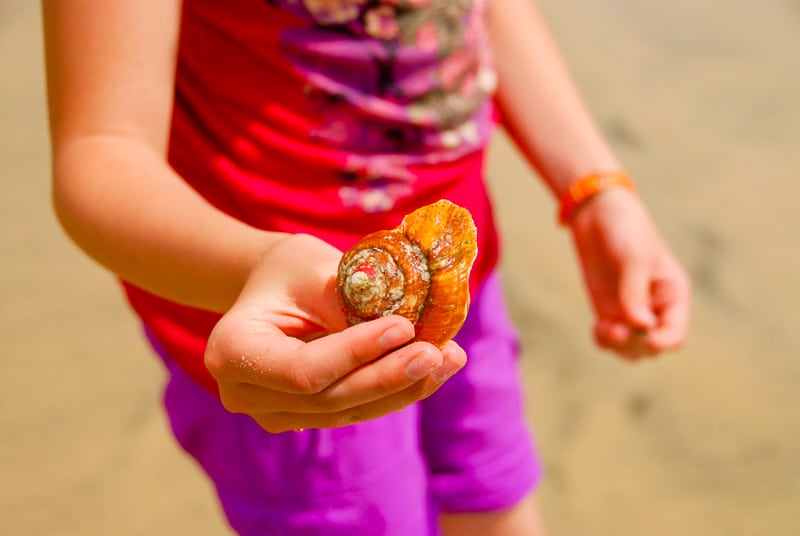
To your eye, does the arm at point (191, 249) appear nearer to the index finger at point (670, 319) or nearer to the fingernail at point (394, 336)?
the fingernail at point (394, 336)

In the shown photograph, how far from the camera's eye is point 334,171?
43.0 inches

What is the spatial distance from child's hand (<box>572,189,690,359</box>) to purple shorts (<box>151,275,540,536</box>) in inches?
6.5

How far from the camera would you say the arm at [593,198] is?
4.42 ft

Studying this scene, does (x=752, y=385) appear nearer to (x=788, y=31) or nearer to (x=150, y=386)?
(x=150, y=386)

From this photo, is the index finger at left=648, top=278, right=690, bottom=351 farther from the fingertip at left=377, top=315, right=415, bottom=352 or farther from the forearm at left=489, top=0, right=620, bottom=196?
the fingertip at left=377, top=315, right=415, bottom=352

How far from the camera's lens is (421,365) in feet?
2.30

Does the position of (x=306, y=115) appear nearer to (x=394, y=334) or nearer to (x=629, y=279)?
(x=394, y=334)

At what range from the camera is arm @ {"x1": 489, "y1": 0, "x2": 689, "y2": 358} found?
53.0 inches

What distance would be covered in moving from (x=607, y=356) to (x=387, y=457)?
1.40 m

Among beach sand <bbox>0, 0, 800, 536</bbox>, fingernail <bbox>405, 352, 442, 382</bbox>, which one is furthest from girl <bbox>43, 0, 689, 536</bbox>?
beach sand <bbox>0, 0, 800, 536</bbox>

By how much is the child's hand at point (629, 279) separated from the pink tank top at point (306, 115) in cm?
35

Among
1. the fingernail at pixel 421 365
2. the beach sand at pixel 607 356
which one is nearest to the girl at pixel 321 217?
the fingernail at pixel 421 365

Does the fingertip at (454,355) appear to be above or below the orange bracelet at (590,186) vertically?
above

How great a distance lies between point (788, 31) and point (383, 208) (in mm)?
3189
